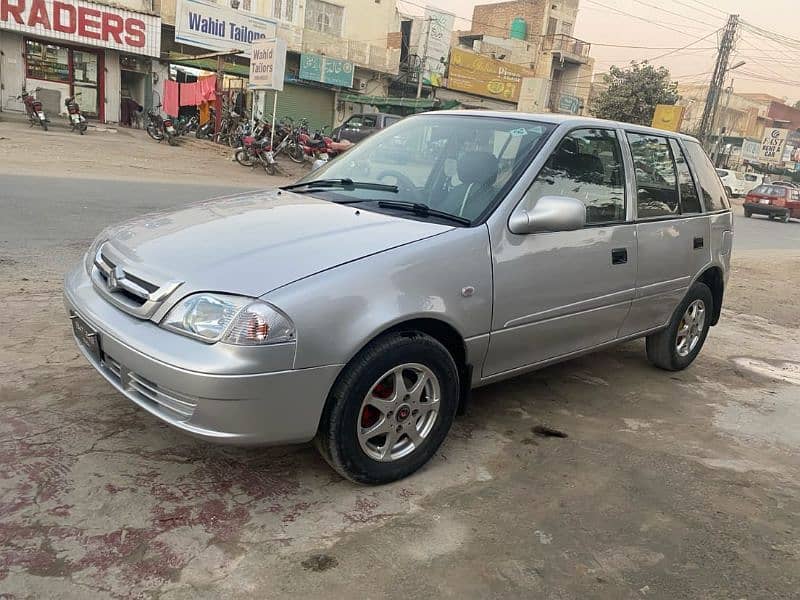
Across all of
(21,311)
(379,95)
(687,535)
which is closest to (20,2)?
(379,95)

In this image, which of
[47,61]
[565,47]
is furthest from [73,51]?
[565,47]

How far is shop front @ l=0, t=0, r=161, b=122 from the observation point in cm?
1981

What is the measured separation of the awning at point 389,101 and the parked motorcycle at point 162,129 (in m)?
9.69

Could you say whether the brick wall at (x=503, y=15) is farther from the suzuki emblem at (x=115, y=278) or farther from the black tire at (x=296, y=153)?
the suzuki emblem at (x=115, y=278)

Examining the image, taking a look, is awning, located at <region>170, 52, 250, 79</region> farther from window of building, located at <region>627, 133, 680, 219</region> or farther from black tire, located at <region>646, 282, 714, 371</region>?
black tire, located at <region>646, 282, 714, 371</region>

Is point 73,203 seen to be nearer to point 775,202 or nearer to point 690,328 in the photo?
point 690,328

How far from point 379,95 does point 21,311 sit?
2892cm

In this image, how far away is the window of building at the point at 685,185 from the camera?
14.4ft

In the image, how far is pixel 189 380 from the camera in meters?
2.32

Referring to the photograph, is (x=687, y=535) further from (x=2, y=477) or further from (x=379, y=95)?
(x=379, y=95)

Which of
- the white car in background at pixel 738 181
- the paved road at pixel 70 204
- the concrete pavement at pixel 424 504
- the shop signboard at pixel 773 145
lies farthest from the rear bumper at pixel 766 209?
the shop signboard at pixel 773 145

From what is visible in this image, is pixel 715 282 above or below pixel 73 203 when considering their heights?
above

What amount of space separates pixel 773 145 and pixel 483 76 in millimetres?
25881

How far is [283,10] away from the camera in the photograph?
26.3 m
